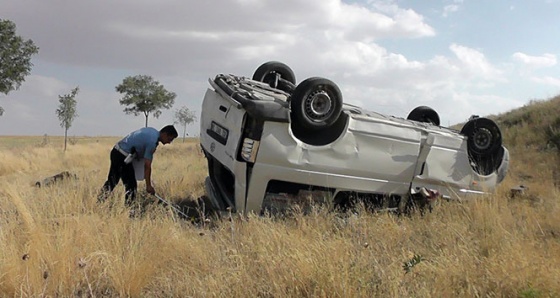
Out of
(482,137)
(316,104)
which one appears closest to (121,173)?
(316,104)

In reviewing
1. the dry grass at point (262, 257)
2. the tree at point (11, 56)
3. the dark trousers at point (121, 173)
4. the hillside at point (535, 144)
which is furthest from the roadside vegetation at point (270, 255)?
the tree at point (11, 56)

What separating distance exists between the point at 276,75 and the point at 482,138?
3.00 m

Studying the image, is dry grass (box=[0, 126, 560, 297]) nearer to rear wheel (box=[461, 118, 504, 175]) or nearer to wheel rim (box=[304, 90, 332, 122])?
wheel rim (box=[304, 90, 332, 122])

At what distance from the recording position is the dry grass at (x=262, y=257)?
9.43 feet

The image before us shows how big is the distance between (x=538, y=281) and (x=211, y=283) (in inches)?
86.4

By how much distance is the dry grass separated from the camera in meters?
2.88

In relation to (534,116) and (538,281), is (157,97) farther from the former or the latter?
(538,281)

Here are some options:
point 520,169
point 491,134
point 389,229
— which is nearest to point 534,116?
point 520,169

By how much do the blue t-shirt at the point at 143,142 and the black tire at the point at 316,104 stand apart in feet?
7.16

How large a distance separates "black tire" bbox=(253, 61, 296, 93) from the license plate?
1.54 meters

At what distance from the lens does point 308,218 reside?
15.1ft

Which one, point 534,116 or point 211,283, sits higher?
point 534,116

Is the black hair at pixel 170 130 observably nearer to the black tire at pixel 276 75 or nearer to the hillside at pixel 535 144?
the black tire at pixel 276 75

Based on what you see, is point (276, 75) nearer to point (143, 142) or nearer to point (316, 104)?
point (316, 104)
